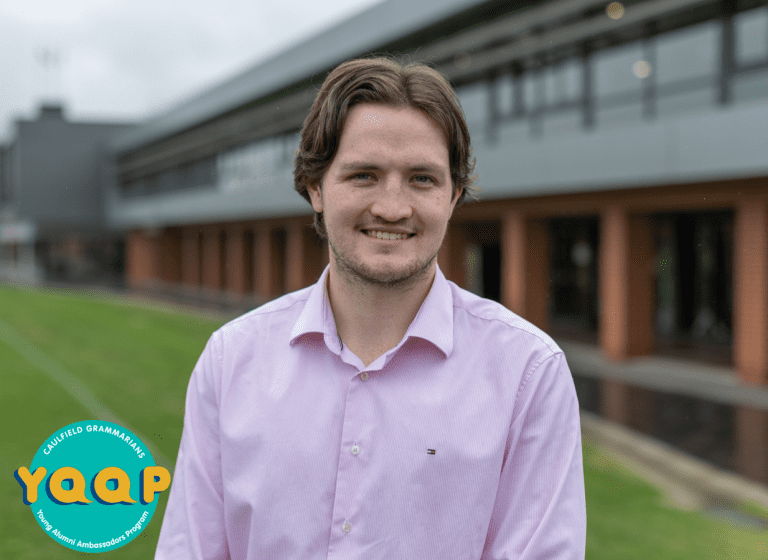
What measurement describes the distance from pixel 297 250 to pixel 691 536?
23398mm

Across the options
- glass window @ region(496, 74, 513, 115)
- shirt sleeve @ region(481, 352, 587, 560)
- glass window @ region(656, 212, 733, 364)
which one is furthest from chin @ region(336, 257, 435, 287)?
glass window @ region(496, 74, 513, 115)

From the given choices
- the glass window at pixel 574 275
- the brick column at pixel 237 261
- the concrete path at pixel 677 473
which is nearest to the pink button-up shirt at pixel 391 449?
the concrete path at pixel 677 473

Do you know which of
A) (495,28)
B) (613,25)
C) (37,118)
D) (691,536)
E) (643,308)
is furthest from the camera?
(37,118)

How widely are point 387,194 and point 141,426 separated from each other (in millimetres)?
7094

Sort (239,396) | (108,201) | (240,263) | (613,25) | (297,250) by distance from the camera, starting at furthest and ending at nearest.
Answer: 1. (108,201)
2. (240,263)
3. (297,250)
4. (613,25)
5. (239,396)

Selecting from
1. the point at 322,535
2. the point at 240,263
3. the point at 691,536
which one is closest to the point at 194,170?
the point at 240,263

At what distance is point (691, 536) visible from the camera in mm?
5465

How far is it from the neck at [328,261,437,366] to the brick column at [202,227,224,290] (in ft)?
113

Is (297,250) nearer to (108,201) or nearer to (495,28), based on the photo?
(495,28)

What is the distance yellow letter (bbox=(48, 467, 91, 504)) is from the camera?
9.89 feet

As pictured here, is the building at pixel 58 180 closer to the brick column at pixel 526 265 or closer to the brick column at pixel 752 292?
the brick column at pixel 526 265

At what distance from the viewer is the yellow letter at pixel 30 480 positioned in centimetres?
290

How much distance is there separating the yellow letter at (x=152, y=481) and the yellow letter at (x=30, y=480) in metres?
0.41

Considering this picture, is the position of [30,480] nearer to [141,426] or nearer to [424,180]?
[424,180]
